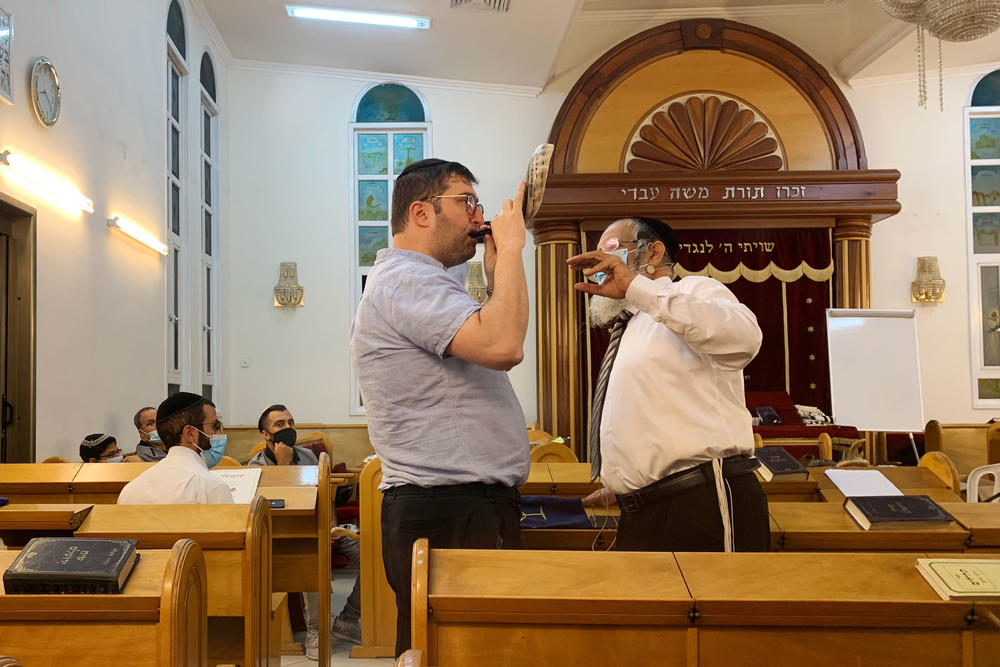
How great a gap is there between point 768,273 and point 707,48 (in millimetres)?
2441

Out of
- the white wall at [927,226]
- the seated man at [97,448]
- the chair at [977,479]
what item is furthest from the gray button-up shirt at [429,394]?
the white wall at [927,226]

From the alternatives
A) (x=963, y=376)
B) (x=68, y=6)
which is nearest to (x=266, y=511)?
(x=68, y=6)

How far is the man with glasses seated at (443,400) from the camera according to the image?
2.06m

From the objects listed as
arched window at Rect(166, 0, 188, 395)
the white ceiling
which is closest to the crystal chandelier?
the white ceiling

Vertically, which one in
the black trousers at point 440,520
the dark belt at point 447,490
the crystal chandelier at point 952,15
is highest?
the crystal chandelier at point 952,15

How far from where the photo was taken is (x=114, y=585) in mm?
2039

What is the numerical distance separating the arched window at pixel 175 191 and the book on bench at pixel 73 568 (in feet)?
20.4

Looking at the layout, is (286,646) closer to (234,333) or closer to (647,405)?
(647,405)

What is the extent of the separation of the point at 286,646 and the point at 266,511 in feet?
6.90

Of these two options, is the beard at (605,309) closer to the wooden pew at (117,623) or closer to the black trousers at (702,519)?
the black trousers at (702,519)

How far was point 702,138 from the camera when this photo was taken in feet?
31.8

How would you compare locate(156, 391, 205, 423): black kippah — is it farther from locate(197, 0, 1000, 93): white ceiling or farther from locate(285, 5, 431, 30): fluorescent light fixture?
locate(285, 5, 431, 30): fluorescent light fixture

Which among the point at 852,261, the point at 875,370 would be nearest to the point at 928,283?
the point at 852,261

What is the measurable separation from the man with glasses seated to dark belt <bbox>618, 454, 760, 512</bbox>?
390mm
